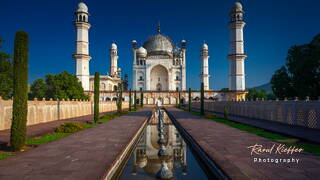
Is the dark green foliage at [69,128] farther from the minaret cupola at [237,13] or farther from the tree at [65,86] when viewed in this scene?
the minaret cupola at [237,13]

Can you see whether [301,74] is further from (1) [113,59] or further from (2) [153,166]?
(1) [113,59]

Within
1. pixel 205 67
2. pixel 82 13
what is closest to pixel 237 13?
pixel 205 67

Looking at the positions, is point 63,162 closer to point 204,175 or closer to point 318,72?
point 204,175

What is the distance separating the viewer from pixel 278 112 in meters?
12.2

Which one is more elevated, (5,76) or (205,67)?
(205,67)

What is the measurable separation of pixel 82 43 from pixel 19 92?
33725 mm

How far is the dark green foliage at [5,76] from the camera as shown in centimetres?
2572

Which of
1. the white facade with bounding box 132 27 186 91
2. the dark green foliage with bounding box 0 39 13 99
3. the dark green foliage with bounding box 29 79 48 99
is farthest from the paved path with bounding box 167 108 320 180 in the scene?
the white facade with bounding box 132 27 186 91

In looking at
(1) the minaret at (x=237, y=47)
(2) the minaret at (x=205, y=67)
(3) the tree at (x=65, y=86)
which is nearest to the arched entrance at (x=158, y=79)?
(2) the minaret at (x=205, y=67)

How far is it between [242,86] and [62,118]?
3318 cm

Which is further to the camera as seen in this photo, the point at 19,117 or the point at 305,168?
the point at 19,117

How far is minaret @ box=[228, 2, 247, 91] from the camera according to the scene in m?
39.1

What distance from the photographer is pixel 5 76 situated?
26.3 metres

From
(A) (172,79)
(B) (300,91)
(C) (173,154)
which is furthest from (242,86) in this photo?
(C) (173,154)
